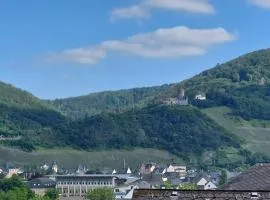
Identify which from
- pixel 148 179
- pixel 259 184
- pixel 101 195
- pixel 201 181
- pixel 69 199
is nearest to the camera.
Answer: pixel 259 184

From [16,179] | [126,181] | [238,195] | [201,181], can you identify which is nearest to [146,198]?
[238,195]

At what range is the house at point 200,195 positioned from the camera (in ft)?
78.3

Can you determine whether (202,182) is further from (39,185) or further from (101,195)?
→ (39,185)

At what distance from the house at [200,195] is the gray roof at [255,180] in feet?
27.1

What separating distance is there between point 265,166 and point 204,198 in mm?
10741

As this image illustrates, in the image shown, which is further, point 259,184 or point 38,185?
point 38,185

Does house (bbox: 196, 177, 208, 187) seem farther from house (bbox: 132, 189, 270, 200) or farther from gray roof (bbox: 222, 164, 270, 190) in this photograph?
house (bbox: 132, 189, 270, 200)

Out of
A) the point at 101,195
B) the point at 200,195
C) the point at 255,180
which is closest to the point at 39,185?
the point at 101,195

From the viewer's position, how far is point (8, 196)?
12875cm

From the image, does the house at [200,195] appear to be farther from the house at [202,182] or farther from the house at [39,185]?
the house at [39,185]

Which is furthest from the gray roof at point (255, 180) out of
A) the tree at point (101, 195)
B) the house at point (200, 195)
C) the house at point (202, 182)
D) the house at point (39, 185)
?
the house at point (39, 185)

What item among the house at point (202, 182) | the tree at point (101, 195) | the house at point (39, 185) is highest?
the tree at point (101, 195)

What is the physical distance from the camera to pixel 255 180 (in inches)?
1324

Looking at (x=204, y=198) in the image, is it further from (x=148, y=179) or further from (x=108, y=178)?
(x=108, y=178)
